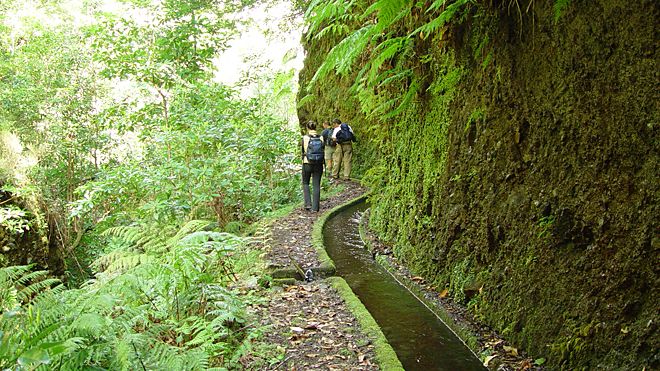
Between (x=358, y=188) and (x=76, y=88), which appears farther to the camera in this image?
(x=76, y=88)

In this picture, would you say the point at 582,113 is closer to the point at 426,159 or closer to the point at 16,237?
the point at 426,159

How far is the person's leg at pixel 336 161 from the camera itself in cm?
1571

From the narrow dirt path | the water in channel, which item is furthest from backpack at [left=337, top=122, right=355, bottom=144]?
the narrow dirt path

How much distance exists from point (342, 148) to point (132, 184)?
778 cm

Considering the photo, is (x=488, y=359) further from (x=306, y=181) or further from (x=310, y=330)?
(x=306, y=181)

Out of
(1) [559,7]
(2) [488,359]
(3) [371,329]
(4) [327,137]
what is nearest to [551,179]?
(1) [559,7]

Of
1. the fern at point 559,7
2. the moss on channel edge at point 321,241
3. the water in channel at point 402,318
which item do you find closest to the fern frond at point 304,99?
the moss on channel edge at point 321,241

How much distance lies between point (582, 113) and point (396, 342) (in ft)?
8.73

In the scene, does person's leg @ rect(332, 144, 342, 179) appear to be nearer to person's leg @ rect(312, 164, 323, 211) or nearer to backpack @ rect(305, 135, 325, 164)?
person's leg @ rect(312, 164, 323, 211)

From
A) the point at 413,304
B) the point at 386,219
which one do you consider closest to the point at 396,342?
the point at 413,304

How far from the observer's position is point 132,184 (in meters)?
9.41

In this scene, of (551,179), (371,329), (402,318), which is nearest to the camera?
(551,179)

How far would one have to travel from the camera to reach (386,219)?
8.34m

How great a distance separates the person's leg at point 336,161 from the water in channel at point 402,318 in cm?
769
